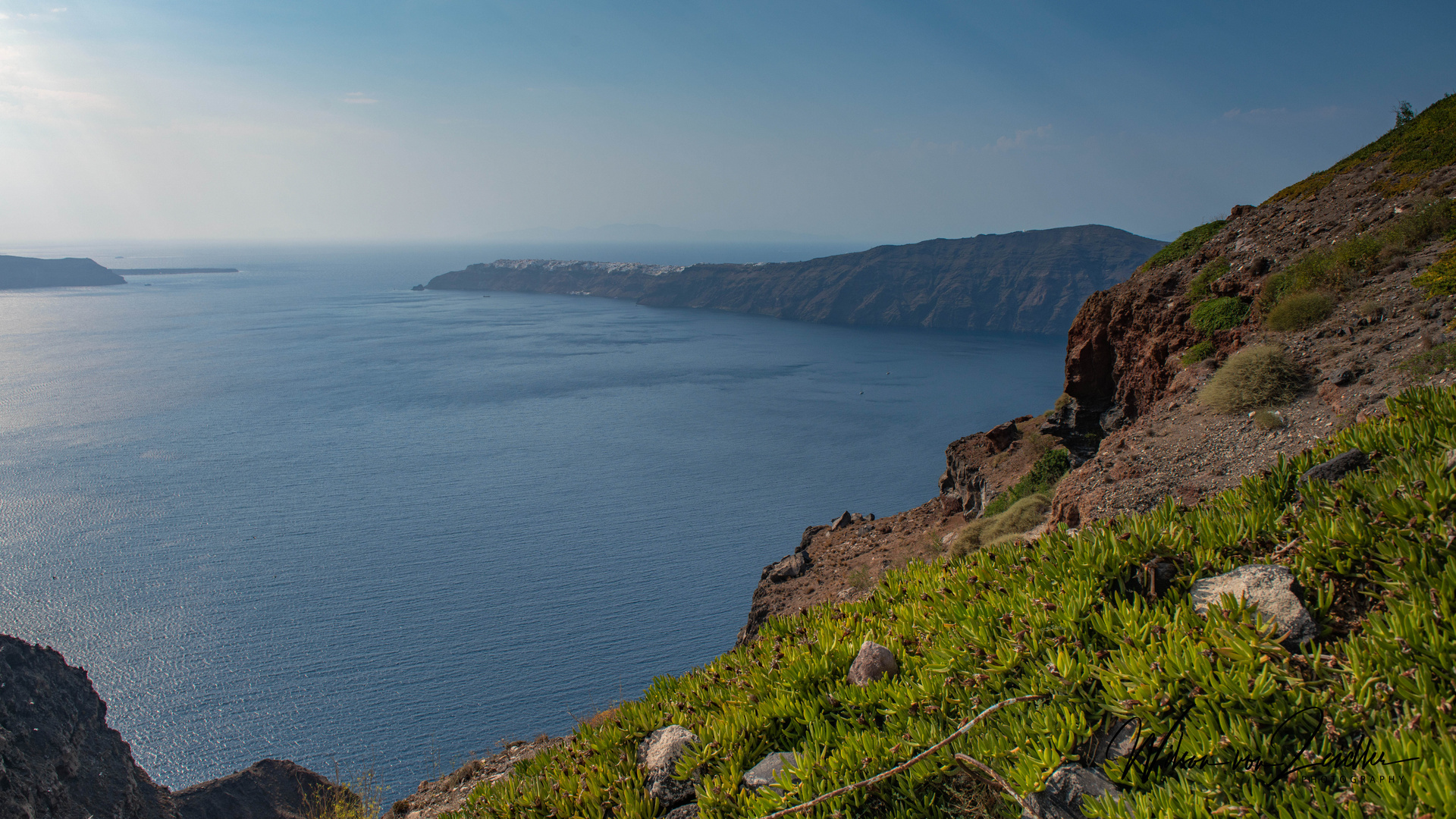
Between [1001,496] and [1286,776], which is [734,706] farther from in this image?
[1001,496]

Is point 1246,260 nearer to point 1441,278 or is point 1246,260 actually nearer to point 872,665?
point 1441,278

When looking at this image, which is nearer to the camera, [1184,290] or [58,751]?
[58,751]

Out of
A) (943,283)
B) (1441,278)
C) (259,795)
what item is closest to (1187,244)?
(1441,278)

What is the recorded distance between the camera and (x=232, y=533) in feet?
111

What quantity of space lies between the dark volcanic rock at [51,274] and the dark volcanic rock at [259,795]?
594 feet

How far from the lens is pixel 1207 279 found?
44.6 ft

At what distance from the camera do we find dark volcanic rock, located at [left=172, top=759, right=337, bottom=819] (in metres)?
13.2

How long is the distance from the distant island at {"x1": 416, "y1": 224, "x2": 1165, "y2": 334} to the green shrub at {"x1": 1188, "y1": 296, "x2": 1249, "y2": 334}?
97.2 meters

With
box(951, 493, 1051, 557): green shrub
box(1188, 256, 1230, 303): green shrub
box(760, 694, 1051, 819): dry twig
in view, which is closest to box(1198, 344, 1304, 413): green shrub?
box(1188, 256, 1230, 303): green shrub

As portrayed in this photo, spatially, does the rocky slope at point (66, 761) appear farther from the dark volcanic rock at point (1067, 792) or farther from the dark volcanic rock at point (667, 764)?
the dark volcanic rock at point (1067, 792)

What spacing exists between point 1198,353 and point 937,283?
115279 millimetres

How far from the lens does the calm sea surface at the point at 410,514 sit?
22.0 m

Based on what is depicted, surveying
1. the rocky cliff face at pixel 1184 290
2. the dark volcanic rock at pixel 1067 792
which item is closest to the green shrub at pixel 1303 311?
the rocky cliff face at pixel 1184 290

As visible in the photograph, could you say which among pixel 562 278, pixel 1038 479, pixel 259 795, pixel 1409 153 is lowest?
pixel 259 795
